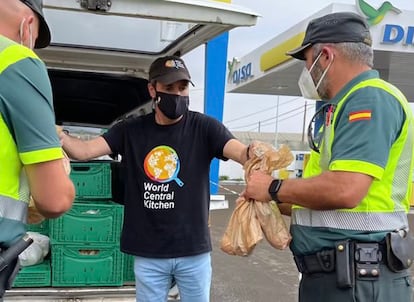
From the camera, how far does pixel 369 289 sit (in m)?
1.90

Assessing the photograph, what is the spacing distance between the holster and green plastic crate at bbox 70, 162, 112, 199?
93.5 inches

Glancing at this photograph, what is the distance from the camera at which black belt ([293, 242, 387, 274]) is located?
192 cm

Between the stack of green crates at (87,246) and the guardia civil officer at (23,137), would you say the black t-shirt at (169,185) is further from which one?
the guardia civil officer at (23,137)

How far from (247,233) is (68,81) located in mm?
3087

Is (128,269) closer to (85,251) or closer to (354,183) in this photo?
(85,251)

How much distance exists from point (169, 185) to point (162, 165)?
4.8 inches

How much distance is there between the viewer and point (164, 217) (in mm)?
2738

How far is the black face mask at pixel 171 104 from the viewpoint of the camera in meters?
Result: 2.79

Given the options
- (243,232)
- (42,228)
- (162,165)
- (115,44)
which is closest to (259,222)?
(243,232)

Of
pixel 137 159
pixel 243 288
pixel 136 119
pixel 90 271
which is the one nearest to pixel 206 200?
pixel 137 159

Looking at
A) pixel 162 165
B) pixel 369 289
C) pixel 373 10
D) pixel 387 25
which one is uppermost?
pixel 373 10

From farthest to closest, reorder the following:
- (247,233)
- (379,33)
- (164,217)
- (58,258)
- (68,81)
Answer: (379,33) < (68,81) < (58,258) < (164,217) < (247,233)

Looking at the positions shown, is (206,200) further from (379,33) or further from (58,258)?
(379,33)

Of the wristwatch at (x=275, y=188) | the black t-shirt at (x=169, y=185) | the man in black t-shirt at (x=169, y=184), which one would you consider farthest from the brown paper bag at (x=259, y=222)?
the black t-shirt at (x=169, y=185)
